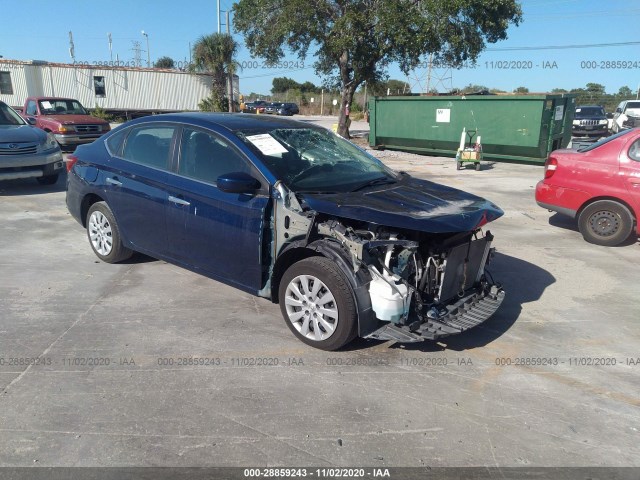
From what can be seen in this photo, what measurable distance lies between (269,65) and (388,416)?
2157 cm

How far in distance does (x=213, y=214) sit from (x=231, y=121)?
3.14 feet

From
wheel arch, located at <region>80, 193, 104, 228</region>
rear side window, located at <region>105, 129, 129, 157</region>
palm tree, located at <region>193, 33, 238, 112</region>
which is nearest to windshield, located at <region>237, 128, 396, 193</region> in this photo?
rear side window, located at <region>105, 129, 129, 157</region>

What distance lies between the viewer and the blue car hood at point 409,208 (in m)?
3.56

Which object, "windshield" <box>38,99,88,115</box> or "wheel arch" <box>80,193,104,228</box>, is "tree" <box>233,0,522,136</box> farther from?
"wheel arch" <box>80,193,104,228</box>

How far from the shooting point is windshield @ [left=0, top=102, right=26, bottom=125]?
10.0 metres

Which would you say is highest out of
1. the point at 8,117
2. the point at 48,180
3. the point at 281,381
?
the point at 8,117

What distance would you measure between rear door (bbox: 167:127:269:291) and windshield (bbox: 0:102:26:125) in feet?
24.2

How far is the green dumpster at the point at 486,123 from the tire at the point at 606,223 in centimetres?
857

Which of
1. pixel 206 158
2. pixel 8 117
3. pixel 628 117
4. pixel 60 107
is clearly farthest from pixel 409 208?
pixel 628 117

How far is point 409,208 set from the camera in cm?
385

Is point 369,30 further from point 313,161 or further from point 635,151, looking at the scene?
point 313,161

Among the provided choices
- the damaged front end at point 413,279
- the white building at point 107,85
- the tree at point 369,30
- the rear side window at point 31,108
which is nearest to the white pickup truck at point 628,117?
the tree at point 369,30

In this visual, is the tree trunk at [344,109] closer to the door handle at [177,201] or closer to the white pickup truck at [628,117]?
the white pickup truck at [628,117]

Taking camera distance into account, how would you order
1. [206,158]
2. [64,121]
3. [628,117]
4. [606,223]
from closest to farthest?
[206,158], [606,223], [64,121], [628,117]
